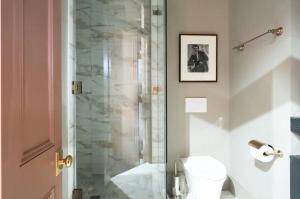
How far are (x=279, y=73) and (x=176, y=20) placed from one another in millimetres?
1369

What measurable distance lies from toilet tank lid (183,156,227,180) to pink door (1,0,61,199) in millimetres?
1498

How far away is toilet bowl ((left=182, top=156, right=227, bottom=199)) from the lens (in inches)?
92.3

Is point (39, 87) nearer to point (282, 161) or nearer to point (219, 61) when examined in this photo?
point (282, 161)

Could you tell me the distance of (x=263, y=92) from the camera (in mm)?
2285

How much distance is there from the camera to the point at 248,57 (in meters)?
2.54

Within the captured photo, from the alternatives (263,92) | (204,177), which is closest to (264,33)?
(263,92)

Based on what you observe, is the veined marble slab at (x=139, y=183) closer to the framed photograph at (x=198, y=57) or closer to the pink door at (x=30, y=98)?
the framed photograph at (x=198, y=57)

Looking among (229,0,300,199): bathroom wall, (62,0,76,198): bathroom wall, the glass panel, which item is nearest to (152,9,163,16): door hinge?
the glass panel

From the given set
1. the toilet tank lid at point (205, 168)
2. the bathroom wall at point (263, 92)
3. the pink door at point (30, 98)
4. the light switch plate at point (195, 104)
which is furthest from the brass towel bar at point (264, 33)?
the pink door at point (30, 98)

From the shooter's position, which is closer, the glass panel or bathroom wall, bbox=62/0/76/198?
bathroom wall, bbox=62/0/76/198

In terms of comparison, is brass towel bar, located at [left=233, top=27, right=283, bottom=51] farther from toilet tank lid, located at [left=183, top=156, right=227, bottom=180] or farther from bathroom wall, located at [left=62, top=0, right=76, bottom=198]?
bathroom wall, located at [left=62, top=0, right=76, bottom=198]

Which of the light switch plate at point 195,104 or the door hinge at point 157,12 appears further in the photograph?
the light switch plate at point 195,104

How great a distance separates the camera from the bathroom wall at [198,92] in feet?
9.88

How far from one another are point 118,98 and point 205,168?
1.27m
